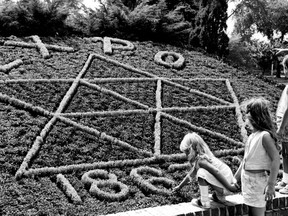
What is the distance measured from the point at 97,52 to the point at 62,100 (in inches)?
109

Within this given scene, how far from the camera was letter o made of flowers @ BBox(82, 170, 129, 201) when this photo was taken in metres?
4.87

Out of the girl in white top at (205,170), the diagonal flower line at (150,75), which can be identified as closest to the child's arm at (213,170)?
the girl in white top at (205,170)

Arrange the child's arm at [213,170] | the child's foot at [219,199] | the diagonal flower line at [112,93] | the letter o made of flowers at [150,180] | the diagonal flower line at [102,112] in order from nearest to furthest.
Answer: the child's arm at [213,170] → the child's foot at [219,199] → the letter o made of flowers at [150,180] → the diagonal flower line at [102,112] → the diagonal flower line at [112,93]

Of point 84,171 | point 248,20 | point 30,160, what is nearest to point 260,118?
point 84,171

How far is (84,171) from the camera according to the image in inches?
220

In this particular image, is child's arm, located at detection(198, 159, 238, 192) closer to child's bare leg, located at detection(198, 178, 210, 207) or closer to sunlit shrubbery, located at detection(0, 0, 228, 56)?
child's bare leg, located at detection(198, 178, 210, 207)

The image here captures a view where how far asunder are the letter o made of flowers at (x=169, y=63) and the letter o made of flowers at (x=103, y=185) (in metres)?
4.71

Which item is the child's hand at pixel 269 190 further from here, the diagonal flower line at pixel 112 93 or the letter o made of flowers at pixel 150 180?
the diagonal flower line at pixel 112 93

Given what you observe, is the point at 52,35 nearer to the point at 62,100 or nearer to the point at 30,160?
the point at 62,100

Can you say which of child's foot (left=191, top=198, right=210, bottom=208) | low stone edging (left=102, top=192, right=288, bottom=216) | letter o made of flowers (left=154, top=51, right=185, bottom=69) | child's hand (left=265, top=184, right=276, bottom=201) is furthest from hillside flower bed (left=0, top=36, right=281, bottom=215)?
child's hand (left=265, top=184, right=276, bottom=201)

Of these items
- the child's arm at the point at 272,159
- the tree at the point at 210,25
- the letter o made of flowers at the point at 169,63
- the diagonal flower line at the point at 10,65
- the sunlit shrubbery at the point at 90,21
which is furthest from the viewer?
the tree at the point at 210,25

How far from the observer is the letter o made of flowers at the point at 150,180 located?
513cm

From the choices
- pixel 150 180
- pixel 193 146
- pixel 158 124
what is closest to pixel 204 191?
pixel 193 146

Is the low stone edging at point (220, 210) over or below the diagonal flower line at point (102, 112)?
below
